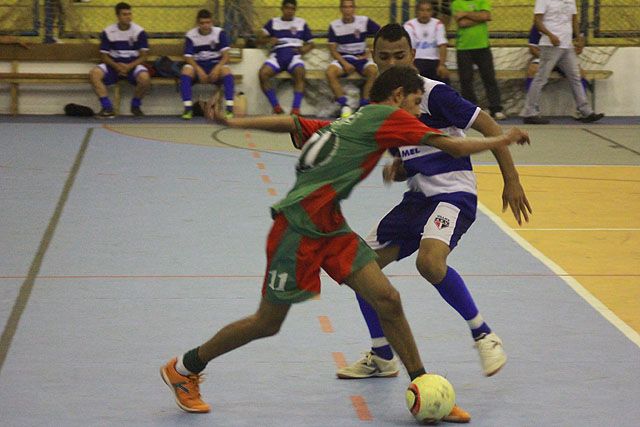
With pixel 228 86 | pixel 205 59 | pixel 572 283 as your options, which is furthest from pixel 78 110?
pixel 572 283

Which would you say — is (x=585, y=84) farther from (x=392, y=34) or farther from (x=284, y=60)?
(x=392, y=34)

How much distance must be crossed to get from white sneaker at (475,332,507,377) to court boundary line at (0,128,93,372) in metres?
2.43

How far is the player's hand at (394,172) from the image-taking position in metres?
5.38

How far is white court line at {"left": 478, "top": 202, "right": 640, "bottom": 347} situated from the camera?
643 cm

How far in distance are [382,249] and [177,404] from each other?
1337 millimetres

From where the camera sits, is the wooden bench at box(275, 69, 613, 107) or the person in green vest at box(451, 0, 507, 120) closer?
the person in green vest at box(451, 0, 507, 120)

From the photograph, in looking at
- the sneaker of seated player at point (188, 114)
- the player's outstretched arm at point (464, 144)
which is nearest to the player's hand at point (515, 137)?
the player's outstretched arm at point (464, 144)

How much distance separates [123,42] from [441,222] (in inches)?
464

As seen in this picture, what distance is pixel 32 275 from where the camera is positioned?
7.59 m

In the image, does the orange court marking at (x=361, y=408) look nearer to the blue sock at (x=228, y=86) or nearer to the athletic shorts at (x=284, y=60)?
the blue sock at (x=228, y=86)

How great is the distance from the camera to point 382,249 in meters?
5.71

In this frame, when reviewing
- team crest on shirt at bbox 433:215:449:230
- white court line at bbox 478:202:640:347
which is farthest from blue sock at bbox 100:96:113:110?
team crest on shirt at bbox 433:215:449:230

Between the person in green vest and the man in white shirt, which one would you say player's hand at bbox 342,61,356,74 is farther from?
the man in white shirt

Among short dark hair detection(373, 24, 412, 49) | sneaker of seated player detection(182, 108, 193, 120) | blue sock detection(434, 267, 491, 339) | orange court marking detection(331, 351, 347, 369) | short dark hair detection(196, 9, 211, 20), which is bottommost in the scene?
sneaker of seated player detection(182, 108, 193, 120)
